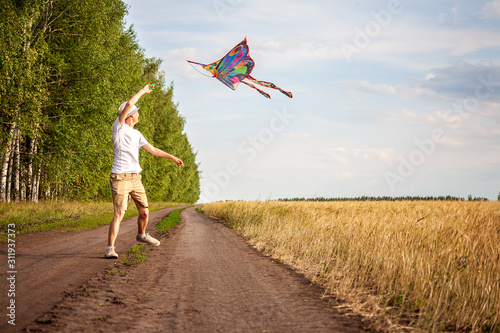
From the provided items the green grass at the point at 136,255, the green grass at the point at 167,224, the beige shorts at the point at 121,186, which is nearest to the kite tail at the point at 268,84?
the beige shorts at the point at 121,186

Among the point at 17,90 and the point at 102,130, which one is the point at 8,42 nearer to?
the point at 17,90

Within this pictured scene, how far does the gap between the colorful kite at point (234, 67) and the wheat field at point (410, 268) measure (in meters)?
3.57

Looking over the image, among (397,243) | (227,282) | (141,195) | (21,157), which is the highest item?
(21,157)

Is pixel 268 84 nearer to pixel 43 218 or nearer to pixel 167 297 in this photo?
pixel 167 297

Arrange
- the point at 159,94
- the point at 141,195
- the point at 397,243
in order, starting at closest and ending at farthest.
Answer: the point at 397,243
the point at 141,195
the point at 159,94

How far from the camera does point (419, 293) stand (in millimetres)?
4195

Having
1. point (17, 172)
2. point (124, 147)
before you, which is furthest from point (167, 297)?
point (17, 172)

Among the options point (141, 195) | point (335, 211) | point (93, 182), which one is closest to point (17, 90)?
point (93, 182)

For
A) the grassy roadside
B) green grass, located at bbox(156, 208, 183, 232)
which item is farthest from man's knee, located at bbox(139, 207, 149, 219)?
green grass, located at bbox(156, 208, 183, 232)

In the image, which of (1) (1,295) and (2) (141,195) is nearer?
(1) (1,295)

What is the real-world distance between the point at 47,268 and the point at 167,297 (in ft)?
8.61

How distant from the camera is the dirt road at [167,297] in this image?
133 inches

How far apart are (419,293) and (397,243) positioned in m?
2.09

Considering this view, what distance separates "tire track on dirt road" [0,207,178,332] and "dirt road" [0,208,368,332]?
0.5 inches
